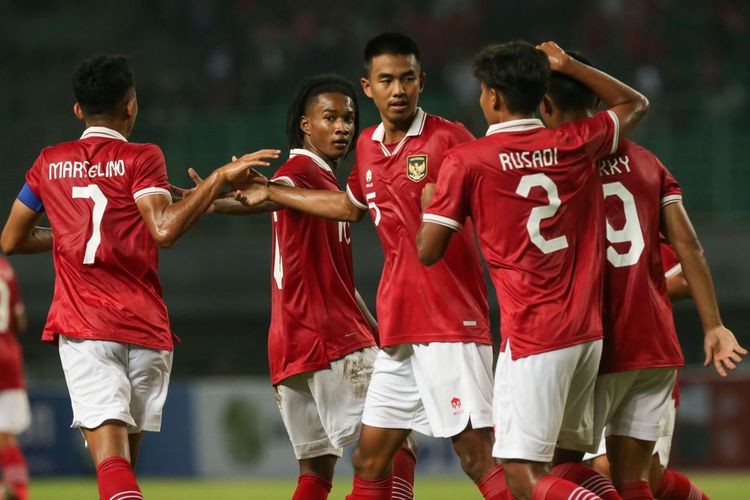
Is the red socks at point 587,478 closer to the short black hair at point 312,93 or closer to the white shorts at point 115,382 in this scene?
the white shorts at point 115,382

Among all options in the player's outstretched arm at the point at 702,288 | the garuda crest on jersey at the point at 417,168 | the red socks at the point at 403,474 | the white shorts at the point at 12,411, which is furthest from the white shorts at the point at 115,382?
the white shorts at the point at 12,411

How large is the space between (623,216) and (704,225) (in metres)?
10.3

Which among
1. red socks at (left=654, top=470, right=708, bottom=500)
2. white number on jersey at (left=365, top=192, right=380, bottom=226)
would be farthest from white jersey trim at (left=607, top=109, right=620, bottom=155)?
red socks at (left=654, top=470, right=708, bottom=500)

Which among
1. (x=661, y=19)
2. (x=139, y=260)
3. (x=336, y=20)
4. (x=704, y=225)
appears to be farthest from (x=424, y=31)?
(x=139, y=260)

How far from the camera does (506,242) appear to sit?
4.50m

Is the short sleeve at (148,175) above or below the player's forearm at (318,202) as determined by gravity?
above

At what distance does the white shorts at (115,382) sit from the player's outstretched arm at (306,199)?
0.84 metres

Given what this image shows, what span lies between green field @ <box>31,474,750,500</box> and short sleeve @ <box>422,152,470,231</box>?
6.18 metres

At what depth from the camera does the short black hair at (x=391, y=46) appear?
202 inches

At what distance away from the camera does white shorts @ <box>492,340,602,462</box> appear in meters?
4.43

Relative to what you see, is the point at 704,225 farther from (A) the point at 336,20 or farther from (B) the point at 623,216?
(B) the point at 623,216

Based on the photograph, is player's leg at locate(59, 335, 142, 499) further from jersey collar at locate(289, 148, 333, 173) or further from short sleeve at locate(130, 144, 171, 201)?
jersey collar at locate(289, 148, 333, 173)

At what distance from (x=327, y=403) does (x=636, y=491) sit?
1.59 metres

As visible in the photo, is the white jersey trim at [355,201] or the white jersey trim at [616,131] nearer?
the white jersey trim at [616,131]
